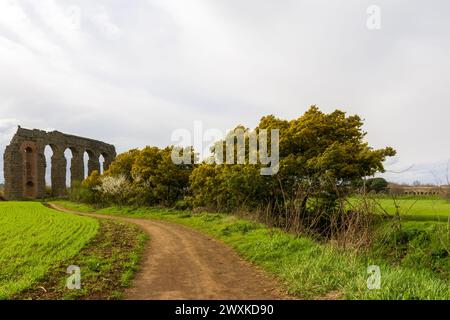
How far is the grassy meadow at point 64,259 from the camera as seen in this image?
680cm

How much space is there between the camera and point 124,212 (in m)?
25.7

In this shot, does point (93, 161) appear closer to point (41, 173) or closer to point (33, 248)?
point (41, 173)

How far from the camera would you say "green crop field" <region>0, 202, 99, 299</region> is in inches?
299

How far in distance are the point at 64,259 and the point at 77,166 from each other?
45.3 metres

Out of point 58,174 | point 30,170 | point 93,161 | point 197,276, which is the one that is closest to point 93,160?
point 93,161

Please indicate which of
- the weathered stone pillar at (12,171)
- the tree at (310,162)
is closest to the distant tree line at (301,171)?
the tree at (310,162)

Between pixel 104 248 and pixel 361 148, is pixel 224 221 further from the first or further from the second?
pixel 361 148

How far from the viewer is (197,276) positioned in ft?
26.1

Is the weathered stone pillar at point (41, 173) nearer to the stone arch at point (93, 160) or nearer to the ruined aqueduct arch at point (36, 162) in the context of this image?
the ruined aqueduct arch at point (36, 162)

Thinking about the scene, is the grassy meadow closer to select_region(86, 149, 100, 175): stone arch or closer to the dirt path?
the dirt path
